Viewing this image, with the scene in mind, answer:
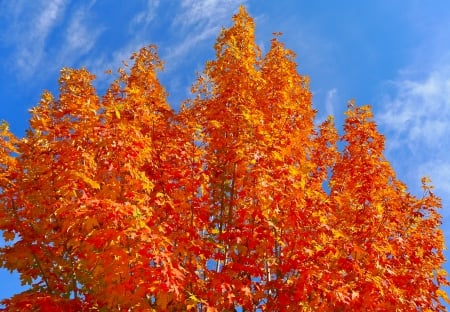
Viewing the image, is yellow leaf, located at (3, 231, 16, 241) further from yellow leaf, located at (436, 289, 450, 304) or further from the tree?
yellow leaf, located at (436, 289, 450, 304)

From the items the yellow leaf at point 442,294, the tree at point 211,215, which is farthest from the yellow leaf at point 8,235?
the yellow leaf at point 442,294

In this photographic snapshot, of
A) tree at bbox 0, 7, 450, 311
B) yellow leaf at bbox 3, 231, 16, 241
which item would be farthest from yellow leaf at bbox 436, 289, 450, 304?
yellow leaf at bbox 3, 231, 16, 241

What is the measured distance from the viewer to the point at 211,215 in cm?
1291

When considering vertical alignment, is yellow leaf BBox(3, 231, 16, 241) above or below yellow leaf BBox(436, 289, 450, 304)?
above

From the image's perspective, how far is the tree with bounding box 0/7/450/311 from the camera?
31.8 ft

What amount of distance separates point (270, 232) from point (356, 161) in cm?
458

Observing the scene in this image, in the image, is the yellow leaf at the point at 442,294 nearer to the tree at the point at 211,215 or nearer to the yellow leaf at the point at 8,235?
the tree at the point at 211,215

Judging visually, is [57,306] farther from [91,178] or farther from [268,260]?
[268,260]

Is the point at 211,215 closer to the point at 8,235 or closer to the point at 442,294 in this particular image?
the point at 8,235

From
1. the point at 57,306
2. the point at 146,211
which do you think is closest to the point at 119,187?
the point at 146,211

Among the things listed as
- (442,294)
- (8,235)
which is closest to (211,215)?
(8,235)

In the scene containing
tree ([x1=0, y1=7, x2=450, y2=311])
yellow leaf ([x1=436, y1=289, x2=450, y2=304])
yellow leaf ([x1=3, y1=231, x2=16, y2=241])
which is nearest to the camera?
tree ([x1=0, y1=7, x2=450, y2=311])

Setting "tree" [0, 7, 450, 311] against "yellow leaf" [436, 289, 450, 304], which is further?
"yellow leaf" [436, 289, 450, 304]

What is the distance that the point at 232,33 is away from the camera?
15.6 meters
